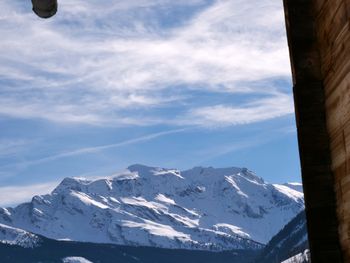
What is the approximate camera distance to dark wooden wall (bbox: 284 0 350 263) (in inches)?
176

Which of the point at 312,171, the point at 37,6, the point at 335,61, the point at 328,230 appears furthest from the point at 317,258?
the point at 37,6

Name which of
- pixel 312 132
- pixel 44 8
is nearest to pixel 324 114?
pixel 312 132

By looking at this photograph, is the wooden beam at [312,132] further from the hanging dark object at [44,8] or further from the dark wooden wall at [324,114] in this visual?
the hanging dark object at [44,8]

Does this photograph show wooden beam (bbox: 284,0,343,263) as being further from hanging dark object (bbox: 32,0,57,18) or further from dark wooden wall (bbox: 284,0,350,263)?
hanging dark object (bbox: 32,0,57,18)

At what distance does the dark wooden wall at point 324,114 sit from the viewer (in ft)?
14.7

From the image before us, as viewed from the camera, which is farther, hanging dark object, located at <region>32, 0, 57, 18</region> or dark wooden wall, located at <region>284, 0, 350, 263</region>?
dark wooden wall, located at <region>284, 0, 350, 263</region>

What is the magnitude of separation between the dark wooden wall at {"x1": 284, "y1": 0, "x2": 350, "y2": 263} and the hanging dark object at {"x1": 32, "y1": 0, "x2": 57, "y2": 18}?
1657 mm

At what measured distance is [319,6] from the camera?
5008 millimetres

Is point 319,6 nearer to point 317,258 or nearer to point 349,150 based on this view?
point 349,150

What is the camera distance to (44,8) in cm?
419

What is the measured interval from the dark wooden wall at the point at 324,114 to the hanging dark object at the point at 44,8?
5.44ft

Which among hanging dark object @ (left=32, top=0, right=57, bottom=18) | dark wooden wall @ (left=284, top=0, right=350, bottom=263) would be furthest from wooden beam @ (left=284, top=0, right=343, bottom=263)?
hanging dark object @ (left=32, top=0, right=57, bottom=18)

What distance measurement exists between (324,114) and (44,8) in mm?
1925

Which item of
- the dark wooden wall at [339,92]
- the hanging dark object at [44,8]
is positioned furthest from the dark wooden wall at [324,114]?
the hanging dark object at [44,8]
